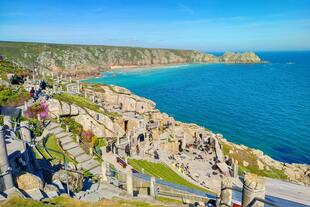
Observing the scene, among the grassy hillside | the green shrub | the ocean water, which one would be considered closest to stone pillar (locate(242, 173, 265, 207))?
the green shrub

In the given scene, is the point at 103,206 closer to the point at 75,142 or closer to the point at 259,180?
the point at 259,180

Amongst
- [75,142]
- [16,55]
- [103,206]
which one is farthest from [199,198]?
[16,55]

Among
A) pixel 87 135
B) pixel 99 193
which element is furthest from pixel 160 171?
pixel 99 193

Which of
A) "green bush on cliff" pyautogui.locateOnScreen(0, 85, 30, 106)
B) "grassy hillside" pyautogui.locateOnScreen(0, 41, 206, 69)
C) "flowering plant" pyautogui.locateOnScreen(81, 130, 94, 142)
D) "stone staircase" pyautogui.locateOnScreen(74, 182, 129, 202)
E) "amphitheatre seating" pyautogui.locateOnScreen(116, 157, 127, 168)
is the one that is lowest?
"amphitheatre seating" pyautogui.locateOnScreen(116, 157, 127, 168)

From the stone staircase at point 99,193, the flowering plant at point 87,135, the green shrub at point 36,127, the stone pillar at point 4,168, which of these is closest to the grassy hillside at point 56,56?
the flowering plant at point 87,135

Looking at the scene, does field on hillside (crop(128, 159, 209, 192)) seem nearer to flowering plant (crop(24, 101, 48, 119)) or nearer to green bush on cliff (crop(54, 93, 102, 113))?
flowering plant (crop(24, 101, 48, 119))

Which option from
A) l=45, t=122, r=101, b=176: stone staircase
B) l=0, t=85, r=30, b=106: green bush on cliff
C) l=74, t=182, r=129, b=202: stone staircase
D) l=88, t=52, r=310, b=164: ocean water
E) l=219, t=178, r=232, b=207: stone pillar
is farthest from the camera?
l=88, t=52, r=310, b=164: ocean water
